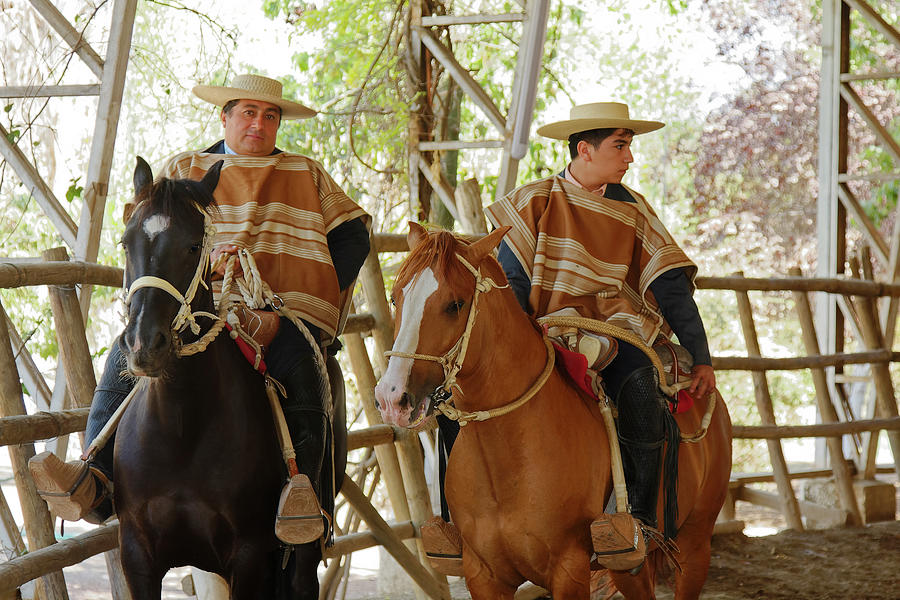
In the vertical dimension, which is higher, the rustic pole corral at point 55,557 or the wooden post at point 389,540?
the rustic pole corral at point 55,557

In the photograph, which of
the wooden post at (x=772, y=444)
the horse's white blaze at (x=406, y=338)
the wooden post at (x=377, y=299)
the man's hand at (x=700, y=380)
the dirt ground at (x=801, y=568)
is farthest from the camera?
the wooden post at (x=772, y=444)

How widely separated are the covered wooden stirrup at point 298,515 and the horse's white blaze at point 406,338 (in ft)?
1.62

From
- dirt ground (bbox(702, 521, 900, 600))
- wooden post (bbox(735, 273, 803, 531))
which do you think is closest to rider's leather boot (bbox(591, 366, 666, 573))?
dirt ground (bbox(702, 521, 900, 600))

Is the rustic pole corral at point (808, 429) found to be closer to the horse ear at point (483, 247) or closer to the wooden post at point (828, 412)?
the wooden post at point (828, 412)

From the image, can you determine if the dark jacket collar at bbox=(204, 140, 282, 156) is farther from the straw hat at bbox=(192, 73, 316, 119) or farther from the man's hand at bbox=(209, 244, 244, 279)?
the man's hand at bbox=(209, 244, 244, 279)

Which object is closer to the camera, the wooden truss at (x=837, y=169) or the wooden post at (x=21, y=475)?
the wooden post at (x=21, y=475)

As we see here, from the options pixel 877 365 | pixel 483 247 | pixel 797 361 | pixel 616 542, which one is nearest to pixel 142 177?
pixel 483 247

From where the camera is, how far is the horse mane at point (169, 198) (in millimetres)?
2268

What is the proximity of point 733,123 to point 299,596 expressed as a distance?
1089 cm

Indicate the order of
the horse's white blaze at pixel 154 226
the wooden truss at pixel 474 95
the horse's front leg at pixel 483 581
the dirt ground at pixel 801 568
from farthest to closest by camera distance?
the wooden truss at pixel 474 95, the dirt ground at pixel 801 568, the horse's front leg at pixel 483 581, the horse's white blaze at pixel 154 226

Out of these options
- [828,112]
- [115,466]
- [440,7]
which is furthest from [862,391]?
[115,466]

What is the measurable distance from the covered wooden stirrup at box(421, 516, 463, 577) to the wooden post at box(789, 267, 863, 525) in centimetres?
421

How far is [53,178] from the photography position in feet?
27.3

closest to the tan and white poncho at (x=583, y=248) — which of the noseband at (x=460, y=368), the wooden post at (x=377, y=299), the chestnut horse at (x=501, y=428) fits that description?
the chestnut horse at (x=501, y=428)
